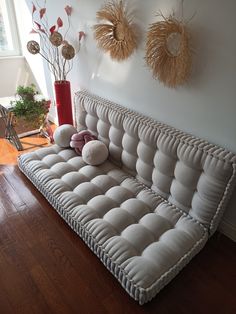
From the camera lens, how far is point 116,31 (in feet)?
6.31

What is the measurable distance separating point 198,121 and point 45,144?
187 cm

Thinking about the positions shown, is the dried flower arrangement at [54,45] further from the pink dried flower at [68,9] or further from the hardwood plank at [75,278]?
the hardwood plank at [75,278]

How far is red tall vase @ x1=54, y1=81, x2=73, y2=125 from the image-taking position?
2547mm

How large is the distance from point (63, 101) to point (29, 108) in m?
0.37

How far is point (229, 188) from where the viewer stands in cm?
146

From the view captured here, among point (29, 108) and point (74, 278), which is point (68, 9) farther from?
point (74, 278)

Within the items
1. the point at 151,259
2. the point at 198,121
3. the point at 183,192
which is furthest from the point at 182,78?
the point at 151,259

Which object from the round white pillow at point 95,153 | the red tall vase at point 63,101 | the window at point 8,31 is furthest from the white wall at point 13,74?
the round white pillow at point 95,153

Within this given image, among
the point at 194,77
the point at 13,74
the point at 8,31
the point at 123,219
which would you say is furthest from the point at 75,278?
the point at 8,31

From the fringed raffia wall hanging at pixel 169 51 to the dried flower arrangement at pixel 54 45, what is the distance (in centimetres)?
89

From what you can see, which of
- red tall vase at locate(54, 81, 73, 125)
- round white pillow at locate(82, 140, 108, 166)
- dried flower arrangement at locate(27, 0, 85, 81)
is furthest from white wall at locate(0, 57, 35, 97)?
round white pillow at locate(82, 140, 108, 166)

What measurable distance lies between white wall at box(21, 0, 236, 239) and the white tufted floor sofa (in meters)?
0.11

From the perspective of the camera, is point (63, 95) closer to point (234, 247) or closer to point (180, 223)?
point (180, 223)

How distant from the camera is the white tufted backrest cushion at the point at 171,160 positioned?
1.47m
